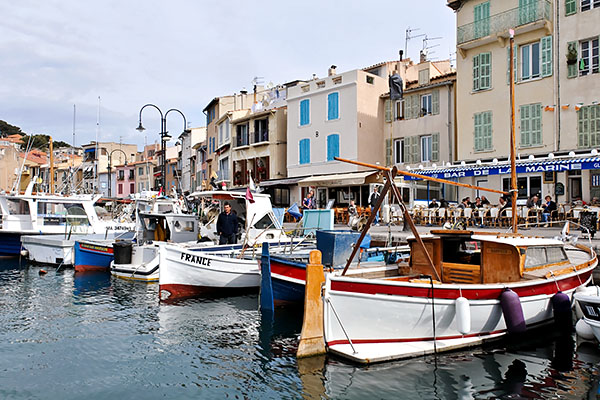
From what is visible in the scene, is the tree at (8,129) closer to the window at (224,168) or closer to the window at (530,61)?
the window at (224,168)

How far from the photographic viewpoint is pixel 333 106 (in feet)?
104

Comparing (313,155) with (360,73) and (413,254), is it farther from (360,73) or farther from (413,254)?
(413,254)

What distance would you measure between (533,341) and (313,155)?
2392 cm

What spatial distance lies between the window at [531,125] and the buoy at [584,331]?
560 inches

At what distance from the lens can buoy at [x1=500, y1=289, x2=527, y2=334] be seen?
9.08 meters

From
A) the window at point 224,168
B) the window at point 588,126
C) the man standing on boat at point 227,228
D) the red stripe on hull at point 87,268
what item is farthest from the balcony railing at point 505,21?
the window at point 224,168

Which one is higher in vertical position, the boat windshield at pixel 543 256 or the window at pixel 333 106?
the window at pixel 333 106

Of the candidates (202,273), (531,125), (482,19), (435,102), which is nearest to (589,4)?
(482,19)

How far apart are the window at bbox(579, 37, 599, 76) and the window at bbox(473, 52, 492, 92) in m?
4.06

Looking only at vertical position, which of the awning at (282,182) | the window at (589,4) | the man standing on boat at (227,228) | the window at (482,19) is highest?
the window at (482,19)

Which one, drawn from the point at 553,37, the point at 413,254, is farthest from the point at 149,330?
the point at 553,37

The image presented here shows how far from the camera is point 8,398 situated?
23.4 feet

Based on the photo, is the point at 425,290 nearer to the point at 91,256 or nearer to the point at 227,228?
the point at 227,228

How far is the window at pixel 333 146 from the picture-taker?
103 feet
